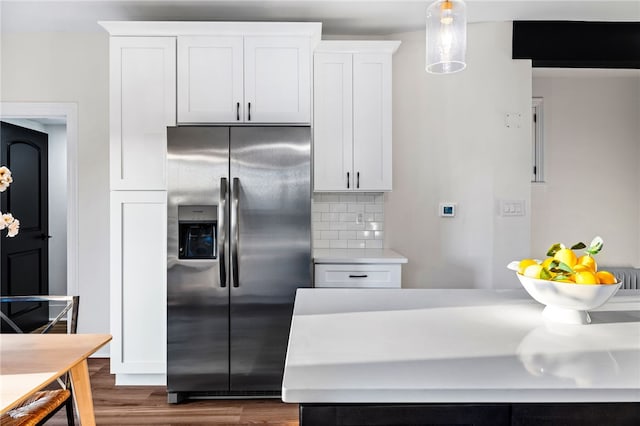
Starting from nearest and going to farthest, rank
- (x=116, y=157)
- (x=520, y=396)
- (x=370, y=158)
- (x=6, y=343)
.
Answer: (x=520, y=396)
(x=6, y=343)
(x=116, y=157)
(x=370, y=158)

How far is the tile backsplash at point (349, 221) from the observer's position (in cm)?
319

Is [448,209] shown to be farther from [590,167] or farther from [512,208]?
[590,167]

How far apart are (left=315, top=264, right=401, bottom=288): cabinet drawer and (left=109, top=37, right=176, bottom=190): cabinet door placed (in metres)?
1.20

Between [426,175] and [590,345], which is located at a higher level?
[426,175]

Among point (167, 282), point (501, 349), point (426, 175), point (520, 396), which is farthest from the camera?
point (426, 175)

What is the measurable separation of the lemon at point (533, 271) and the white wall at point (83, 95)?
3.11 meters

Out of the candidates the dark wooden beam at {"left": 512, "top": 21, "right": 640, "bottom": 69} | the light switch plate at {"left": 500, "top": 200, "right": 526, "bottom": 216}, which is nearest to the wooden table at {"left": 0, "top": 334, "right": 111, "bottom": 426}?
the light switch plate at {"left": 500, "top": 200, "right": 526, "bottom": 216}

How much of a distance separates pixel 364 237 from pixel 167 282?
4.86ft

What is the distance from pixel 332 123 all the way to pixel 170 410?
6.95ft

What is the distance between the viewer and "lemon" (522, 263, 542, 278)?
115cm

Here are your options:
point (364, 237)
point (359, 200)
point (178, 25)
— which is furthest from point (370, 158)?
point (178, 25)

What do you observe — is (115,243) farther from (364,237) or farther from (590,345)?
(590,345)

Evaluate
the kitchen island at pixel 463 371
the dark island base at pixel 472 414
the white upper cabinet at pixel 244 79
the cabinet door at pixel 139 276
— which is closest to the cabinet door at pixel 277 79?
the white upper cabinet at pixel 244 79

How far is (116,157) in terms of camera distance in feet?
8.72
